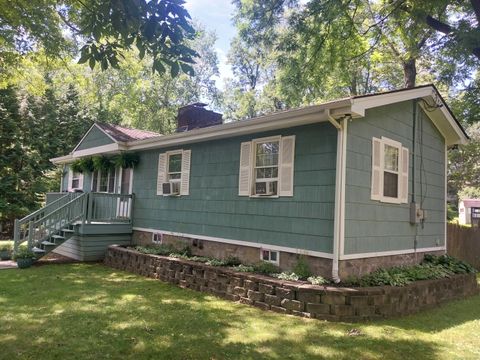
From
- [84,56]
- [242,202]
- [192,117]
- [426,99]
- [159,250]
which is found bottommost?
[159,250]

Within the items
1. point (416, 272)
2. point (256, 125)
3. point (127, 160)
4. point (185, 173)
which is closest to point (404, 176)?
point (416, 272)

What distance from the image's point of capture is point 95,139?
42.2ft

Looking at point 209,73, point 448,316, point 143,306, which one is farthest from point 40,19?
point 209,73

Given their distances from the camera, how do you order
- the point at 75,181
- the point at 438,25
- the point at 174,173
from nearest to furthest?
the point at 438,25 < the point at 174,173 < the point at 75,181

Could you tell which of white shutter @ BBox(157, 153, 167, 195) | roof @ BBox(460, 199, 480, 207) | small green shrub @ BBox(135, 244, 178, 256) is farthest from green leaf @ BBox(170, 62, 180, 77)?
roof @ BBox(460, 199, 480, 207)

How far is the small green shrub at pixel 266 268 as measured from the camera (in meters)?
7.14

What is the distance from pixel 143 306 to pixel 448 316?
514cm

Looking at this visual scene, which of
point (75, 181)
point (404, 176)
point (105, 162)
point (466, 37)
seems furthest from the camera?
point (75, 181)

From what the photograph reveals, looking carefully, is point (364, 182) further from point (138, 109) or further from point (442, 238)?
point (138, 109)

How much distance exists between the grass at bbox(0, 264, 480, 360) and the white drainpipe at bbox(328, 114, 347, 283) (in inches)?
46.0

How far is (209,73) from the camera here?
3528 cm

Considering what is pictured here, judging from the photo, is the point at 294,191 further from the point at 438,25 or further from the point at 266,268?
the point at 438,25

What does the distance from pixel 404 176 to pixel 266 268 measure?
3.61m

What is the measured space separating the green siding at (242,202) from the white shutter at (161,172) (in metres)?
0.22
